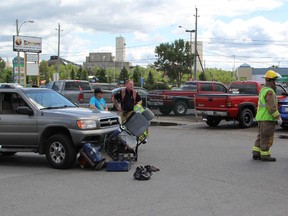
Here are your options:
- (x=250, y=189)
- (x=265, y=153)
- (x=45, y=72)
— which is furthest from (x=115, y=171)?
(x=45, y=72)

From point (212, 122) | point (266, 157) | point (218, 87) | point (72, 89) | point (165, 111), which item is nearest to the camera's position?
point (266, 157)

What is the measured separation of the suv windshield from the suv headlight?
1.14 metres

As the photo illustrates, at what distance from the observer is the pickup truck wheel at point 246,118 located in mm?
16984

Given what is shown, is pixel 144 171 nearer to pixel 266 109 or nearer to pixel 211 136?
pixel 266 109

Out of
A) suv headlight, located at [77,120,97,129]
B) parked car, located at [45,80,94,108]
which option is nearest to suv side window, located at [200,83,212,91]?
parked car, located at [45,80,94,108]

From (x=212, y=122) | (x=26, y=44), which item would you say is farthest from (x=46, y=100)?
(x=26, y=44)

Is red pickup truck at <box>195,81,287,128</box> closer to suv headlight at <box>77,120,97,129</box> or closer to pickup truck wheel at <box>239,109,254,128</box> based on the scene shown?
pickup truck wheel at <box>239,109,254,128</box>

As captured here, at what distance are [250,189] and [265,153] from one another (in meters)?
2.80

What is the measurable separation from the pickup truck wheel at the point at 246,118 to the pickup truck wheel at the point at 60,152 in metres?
9.63

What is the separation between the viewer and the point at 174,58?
232 ft

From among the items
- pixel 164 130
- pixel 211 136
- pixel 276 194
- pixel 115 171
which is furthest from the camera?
pixel 164 130

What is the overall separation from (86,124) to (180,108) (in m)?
14.5

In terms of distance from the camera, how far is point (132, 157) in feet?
31.1

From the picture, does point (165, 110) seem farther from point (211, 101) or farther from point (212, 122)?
point (211, 101)
